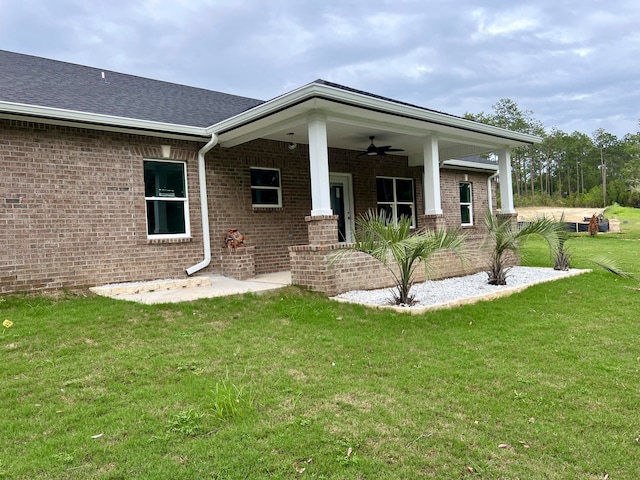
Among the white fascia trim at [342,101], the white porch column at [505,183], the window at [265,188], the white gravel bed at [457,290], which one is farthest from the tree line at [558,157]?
the window at [265,188]

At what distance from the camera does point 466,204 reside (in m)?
16.3

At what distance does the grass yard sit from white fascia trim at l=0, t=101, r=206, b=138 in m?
2.79

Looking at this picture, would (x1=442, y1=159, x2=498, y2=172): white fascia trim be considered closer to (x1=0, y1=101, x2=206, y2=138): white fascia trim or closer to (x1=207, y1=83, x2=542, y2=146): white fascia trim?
(x1=207, y1=83, x2=542, y2=146): white fascia trim

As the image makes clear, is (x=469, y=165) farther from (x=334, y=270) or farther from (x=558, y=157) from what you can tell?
(x=558, y=157)

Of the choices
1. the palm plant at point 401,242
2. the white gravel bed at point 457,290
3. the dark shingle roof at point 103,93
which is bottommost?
the white gravel bed at point 457,290

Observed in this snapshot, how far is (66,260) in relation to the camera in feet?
24.3

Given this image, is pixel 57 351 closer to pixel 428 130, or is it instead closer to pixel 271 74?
pixel 428 130

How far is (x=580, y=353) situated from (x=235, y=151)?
7399 mm

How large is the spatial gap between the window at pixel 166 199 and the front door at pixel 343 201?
4204 mm

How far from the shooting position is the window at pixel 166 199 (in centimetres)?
851

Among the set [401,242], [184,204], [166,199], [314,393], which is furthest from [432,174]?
[314,393]

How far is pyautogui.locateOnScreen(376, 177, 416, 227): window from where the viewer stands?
12.9 m

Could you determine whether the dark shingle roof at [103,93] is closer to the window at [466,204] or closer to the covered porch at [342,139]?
the covered porch at [342,139]

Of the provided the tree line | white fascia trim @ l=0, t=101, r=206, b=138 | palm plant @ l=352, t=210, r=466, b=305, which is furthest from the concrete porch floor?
the tree line
